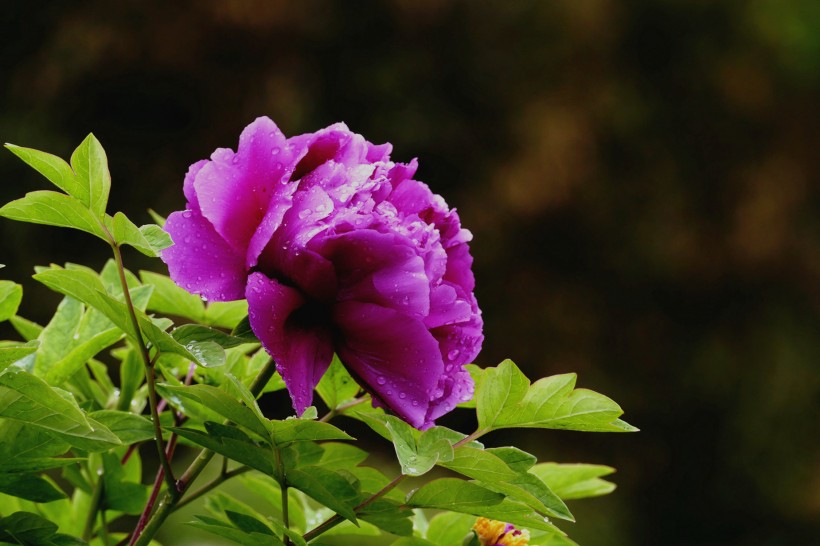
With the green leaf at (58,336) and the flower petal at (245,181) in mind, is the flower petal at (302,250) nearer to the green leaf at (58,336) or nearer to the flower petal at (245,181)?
the flower petal at (245,181)

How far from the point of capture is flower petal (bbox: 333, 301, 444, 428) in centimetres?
35

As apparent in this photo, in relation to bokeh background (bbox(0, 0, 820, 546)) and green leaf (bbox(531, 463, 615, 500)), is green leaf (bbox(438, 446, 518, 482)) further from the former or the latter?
bokeh background (bbox(0, 0, 820, 546))

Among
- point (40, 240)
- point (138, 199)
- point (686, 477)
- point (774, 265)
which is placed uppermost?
point (774, 265)

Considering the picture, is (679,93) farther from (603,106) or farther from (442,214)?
(442,214)

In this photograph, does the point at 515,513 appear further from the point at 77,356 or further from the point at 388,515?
the point at 77,356

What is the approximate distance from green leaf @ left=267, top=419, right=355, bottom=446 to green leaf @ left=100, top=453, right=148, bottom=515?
0.17m

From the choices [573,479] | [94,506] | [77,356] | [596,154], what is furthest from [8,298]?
[596,154]

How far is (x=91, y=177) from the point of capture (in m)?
0.35

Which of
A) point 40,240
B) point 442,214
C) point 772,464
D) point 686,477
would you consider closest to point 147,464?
point 40,240

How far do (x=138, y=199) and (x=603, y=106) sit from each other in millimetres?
1700

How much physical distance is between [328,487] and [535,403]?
0.27ft

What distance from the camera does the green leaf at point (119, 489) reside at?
0.47 metres

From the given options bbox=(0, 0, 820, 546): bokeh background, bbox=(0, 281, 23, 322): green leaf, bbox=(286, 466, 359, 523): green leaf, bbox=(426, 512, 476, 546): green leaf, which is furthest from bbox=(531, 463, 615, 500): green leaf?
bbox=(0, 0, 820, 546): bokeh background

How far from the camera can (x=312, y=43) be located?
3412 mm
